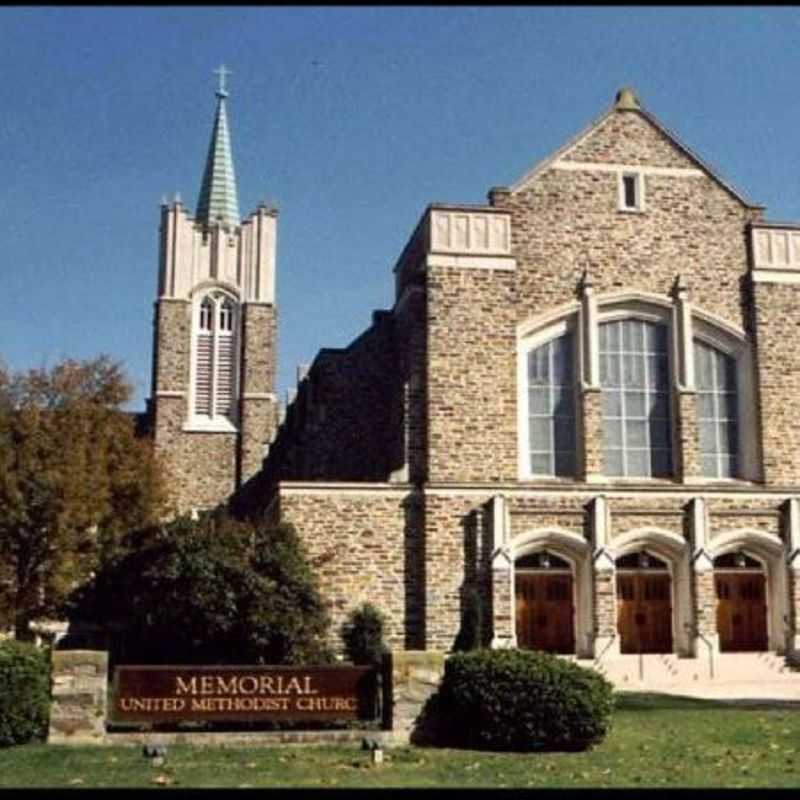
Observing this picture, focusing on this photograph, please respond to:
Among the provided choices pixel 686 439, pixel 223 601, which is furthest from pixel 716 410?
pixel 223 601

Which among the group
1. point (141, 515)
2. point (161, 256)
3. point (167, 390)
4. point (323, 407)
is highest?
point (161, 256)

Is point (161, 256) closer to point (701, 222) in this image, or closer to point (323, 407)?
point (323, 407)

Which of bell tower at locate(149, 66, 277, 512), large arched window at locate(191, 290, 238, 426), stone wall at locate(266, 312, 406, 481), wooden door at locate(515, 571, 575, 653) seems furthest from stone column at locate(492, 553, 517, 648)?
large arched window at locate(191, 290, 238, 426)

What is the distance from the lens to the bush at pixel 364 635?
2678cm

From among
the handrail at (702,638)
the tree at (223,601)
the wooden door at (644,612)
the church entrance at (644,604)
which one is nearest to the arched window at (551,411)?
the church entrance at (644,604)

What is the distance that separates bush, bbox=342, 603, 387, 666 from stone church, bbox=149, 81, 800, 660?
0.37m

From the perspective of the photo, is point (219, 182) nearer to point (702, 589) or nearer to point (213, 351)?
point (213, 351)

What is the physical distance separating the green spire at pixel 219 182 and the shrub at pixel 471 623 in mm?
33723

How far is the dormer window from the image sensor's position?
3138 cm

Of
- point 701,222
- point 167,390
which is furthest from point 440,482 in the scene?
point 167,390

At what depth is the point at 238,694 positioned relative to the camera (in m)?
15.6

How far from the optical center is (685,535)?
95.7 ft

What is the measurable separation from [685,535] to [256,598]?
11183 mm

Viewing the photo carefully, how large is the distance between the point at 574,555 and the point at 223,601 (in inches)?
377
